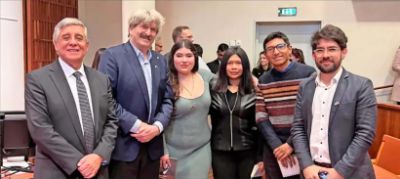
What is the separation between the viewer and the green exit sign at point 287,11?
662 cm

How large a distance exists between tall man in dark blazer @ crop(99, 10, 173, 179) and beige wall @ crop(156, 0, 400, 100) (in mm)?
4604

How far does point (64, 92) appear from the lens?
1.90 metres

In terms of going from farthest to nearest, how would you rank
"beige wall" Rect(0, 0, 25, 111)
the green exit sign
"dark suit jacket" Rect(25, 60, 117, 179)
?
the green exit sign, "beige wall" Rect(0, 0, 25, 111), "dark suit jacket" Rect(25, 60, 117, 179)

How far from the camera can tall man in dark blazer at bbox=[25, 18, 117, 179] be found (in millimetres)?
1858

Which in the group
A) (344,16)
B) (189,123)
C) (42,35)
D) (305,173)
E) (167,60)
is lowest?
(305,173)

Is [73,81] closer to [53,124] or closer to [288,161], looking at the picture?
[53,124]

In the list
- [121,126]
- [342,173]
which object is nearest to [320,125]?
[342,173]

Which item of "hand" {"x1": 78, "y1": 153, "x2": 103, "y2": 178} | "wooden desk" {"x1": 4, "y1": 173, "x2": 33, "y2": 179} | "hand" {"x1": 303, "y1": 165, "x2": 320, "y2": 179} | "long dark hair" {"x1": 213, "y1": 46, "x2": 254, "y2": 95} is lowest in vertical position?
"wooden desk" {"x1": 4, "y1": 173, "x2": 33, "y2": 179}

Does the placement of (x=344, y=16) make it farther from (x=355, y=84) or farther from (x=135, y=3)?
(x=355, y=84)

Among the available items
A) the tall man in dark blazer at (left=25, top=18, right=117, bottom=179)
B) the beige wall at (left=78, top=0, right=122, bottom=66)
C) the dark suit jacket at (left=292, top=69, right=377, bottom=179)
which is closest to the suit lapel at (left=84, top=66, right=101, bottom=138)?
the tall man in dark blazer at (left=25, top=18, right=117, bottom=179)

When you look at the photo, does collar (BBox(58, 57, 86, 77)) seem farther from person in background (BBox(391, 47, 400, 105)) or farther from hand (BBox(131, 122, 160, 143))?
person in background (BBox(391, 47, 400, 105))

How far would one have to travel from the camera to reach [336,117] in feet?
6.57

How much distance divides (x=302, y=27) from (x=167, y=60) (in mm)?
4611

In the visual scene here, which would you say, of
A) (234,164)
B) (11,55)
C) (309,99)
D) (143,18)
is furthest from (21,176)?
(11,55)
